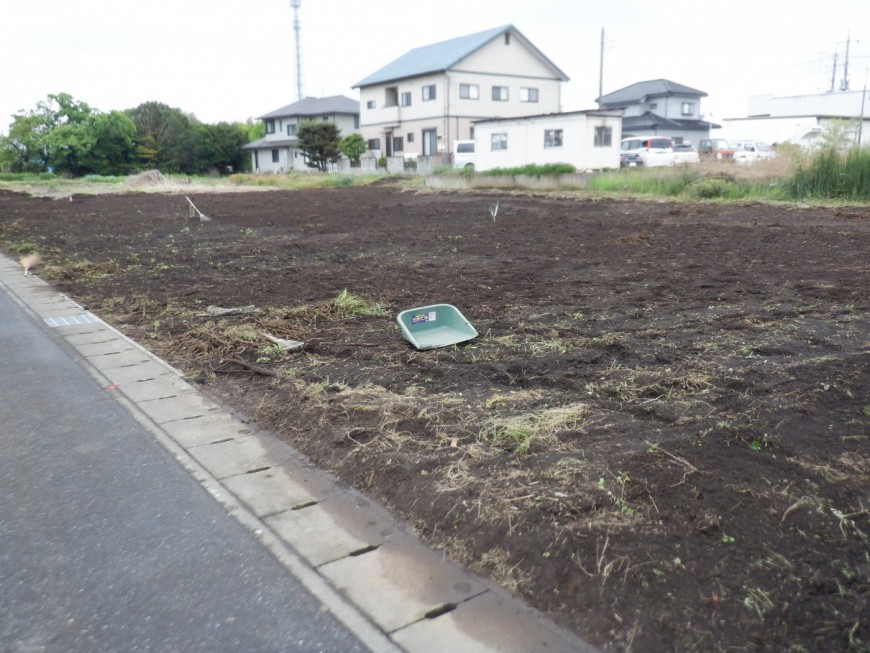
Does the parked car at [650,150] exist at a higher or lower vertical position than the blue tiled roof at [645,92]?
lower

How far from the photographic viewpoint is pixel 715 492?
275cm

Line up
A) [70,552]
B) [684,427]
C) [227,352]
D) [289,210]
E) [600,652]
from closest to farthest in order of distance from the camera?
[600,652] → [70,552] → [684,427] → [227,352] → [289,210]

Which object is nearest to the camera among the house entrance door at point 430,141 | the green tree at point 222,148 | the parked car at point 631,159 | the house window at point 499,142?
the house window at point 499,142

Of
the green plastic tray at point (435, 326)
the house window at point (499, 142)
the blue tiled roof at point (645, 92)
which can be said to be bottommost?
the green plastic tray at point (435, 326)

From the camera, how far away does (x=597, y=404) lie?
3.82 meters

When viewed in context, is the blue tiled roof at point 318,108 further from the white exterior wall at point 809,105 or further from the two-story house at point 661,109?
the white exterior wall at point 809,105

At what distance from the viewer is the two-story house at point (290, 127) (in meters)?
48.4

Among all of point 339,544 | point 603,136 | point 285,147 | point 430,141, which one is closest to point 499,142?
point 603,136

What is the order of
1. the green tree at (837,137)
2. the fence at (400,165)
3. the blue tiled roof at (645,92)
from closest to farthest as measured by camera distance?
the green tree at (837,137), the fence at (400,165), the blue tiled roof at (645,92)

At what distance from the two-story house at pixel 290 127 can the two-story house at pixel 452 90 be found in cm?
593

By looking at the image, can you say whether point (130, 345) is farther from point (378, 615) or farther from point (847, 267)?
point (847, 267)

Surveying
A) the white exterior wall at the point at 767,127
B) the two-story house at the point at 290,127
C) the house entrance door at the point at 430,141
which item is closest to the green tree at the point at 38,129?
the two-story house at the point at 290,127

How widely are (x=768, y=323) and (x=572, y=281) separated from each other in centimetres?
240

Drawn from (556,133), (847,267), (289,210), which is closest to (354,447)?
(847,267)
